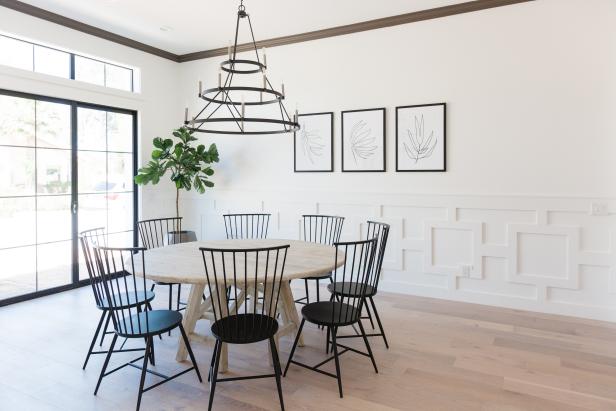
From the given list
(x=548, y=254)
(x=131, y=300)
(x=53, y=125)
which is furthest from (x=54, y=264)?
(x=548, y=254)

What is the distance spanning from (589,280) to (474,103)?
6.30 ft

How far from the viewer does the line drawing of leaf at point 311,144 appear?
480cm

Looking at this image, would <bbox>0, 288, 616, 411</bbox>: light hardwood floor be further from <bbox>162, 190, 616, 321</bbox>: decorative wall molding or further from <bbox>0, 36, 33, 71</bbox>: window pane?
<bbox>0, 36, 33, 71</bbox>: window pane

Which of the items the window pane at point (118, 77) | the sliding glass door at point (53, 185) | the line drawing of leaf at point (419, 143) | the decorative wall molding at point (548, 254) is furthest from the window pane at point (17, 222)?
the decorative wall molding at point (548, 254)

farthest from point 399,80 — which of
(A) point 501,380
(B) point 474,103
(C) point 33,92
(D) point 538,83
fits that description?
(C) point 33,92

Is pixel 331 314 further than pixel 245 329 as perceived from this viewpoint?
Yes

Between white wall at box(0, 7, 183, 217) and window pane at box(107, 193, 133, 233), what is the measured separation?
0.17 meters

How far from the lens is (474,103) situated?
4.01 metres

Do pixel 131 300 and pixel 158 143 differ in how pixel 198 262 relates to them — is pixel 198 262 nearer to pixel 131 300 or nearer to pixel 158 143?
pixel 131 300

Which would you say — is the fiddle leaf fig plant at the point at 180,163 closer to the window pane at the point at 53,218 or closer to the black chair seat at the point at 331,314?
the window pane at the point at 53,218

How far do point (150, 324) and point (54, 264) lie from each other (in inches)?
109

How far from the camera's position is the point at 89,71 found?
4.67 m

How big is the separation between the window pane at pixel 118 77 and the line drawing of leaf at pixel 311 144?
2311mm

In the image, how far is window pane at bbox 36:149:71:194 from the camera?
4.23m
